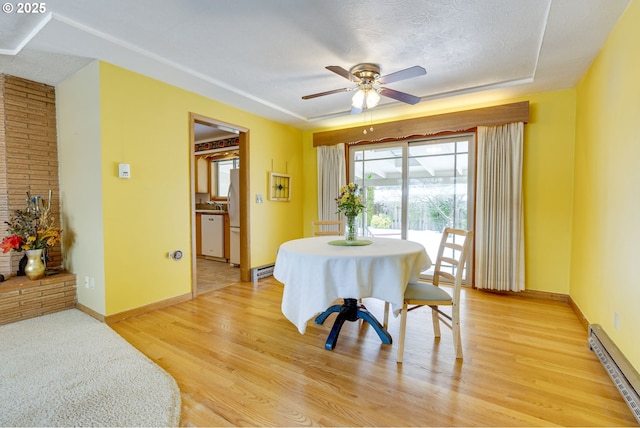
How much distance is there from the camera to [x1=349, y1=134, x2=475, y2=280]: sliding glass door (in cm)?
397

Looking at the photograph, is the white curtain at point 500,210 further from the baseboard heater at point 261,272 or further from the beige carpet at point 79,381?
the beige carpet at point 79,381

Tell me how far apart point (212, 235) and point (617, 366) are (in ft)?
18.1

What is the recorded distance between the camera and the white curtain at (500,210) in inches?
136

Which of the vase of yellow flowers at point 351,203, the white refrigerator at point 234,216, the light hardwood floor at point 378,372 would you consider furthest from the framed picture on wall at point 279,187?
the vase of yellow flowers at point 351,203

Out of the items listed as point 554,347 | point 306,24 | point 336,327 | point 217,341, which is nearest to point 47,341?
point 217,341

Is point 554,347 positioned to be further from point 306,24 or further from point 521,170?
point 306,24

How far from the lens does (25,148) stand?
2979 mm

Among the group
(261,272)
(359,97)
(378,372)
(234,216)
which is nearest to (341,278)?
(378,372)

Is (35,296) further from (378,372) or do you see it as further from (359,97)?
(359,97)

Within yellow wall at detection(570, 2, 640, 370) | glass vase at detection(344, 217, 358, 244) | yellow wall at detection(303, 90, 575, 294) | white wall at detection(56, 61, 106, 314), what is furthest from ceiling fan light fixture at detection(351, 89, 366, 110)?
white wall at detection(56, 61, 106, 314)

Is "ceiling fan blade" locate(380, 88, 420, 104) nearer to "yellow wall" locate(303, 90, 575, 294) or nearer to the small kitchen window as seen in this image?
"yellow wall" locate(303, 90, 575, 294)

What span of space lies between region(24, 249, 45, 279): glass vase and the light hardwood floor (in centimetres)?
99

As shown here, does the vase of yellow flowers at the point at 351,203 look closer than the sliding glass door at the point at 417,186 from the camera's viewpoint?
Yes

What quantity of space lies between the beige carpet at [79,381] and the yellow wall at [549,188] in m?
3.84
